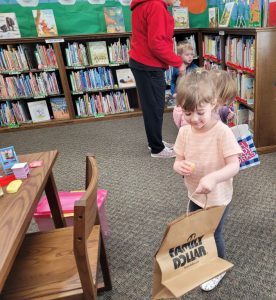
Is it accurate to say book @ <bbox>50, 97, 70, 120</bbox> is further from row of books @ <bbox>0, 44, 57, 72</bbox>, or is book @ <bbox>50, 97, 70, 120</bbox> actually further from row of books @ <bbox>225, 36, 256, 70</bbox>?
row of books @ <bbox>225, 36, 256, 70</bbox>

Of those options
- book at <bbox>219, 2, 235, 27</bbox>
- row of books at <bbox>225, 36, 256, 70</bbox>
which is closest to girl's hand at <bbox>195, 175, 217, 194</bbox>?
row of books at <bbox>225, 36, 256, 70</bbox>

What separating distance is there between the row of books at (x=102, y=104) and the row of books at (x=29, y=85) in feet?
1.37

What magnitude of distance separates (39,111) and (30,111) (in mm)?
120

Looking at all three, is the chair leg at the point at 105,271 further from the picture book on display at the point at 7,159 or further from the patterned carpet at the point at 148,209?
the picture book on display at the point at 7,159

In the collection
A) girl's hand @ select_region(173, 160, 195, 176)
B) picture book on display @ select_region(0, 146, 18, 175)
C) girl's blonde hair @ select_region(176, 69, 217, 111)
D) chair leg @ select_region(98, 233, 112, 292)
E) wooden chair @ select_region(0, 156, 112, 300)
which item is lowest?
chair leg @ select_region(98, 233, 112, 292)

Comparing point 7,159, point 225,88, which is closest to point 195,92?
point 225,88

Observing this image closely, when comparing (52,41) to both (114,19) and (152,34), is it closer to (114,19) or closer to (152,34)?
(114,19)

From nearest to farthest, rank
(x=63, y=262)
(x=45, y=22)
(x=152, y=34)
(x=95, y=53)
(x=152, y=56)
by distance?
(x=63, y=262) < (x=152, y=34) < (x=152, y=56) < (x=45, y=22) < (x=95, y=53)

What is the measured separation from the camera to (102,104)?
405 centimetres

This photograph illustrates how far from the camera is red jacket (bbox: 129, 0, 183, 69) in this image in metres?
2.17

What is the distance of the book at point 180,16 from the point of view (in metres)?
3.88

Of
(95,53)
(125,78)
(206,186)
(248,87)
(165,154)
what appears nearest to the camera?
(206,186)

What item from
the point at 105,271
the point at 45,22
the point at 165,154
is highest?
the point at 45,22

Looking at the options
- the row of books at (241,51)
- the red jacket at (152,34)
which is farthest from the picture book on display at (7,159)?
the row of books at (241,51)
